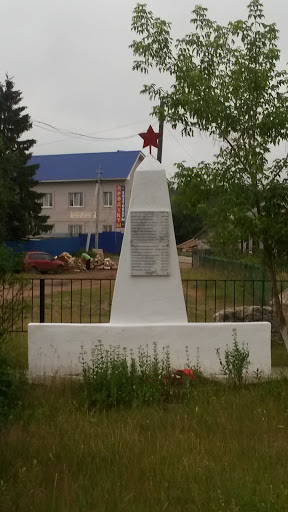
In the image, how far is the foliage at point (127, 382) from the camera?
21.0 ft

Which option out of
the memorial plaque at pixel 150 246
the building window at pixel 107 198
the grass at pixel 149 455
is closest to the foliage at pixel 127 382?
the grass at pixel 149 455

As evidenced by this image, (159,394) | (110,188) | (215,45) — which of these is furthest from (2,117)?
(159,394)

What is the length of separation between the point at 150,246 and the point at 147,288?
1.77ft

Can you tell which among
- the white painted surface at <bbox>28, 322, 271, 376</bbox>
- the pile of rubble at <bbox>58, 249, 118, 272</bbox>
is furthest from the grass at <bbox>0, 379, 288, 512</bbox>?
the pile of rubble at <bbox>58, 249, 118, 272</bbox>

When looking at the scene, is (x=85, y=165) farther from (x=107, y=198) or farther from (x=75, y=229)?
(x=75, y=229)

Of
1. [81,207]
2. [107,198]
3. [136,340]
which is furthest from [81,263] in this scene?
[136,340]

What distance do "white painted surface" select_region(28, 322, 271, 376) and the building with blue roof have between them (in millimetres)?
38498

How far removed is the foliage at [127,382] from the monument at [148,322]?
1.22 feet

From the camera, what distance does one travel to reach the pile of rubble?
35031mm

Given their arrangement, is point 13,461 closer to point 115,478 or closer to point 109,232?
point 115,478

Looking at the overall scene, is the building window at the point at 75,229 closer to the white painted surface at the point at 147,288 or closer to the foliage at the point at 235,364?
the white painted surface at the point at 147,288

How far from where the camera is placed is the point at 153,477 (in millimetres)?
4453

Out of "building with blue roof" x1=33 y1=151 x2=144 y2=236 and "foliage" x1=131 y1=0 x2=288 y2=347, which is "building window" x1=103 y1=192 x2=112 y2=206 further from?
"foliage" x1=131 y1=0 x2=288 y2=347

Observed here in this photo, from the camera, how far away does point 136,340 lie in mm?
7828
